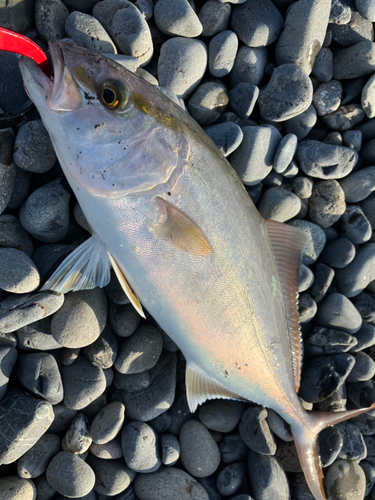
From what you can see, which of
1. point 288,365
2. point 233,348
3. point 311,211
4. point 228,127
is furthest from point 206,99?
point 288,365

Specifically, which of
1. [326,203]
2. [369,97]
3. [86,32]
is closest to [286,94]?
[369,97]

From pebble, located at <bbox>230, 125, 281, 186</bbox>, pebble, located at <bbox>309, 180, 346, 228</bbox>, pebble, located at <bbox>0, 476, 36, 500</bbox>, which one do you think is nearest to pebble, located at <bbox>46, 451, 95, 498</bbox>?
pebble, located at <bbox>0, 476, 36, 500</bbox>

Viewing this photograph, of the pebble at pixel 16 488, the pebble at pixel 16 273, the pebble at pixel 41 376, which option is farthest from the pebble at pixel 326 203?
the pebble at pixel 16 488

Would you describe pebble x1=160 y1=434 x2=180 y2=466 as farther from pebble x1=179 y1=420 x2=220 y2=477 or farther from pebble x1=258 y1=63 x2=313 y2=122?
pebble x1=258 y1=63 x2=313 y2=122

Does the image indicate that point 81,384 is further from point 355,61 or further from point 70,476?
point 355,61

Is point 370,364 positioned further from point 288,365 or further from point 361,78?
point 361,78
